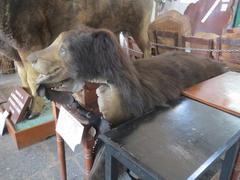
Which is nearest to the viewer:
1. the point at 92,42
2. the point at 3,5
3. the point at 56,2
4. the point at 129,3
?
the point at 92,42

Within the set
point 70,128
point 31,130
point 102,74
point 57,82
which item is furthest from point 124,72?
point 31,130

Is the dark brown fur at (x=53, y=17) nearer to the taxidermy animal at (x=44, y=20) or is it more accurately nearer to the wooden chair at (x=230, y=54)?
the taxidermy animal at (x=44, y=20)

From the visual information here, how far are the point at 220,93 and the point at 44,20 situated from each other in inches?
47.5

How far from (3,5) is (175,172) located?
134 centimetres

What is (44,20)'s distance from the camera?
→ 146 cm

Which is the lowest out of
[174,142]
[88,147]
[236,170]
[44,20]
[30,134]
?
[30,134]

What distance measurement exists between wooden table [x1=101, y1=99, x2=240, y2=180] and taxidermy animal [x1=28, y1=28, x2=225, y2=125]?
0.06 meters

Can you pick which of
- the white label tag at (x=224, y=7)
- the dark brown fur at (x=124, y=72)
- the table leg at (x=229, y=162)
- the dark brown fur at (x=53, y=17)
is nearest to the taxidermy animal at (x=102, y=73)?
the dark brown fur at (x=124, y=72)

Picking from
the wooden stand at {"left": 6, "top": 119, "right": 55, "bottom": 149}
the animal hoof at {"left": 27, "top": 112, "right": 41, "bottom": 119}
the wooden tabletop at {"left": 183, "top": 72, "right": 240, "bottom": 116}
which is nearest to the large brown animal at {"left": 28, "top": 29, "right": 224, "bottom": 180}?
the wooden tabletop at {"left": 183, "top": 72, "right": 240, "bottom": 116}

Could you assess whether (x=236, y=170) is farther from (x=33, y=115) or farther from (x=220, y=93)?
(x=33, y=115)

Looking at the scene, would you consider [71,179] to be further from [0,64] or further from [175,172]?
[0,64]

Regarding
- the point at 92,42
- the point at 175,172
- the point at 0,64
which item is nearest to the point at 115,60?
the point at 92,42

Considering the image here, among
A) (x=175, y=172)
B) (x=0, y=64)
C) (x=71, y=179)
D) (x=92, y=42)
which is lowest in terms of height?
(x=71, y=179)

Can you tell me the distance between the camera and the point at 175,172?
19.6 inches
